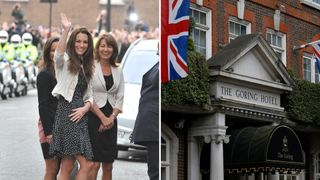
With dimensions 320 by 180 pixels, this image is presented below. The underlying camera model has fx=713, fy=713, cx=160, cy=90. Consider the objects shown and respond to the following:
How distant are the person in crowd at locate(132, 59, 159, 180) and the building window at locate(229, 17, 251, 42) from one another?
6.98 metres

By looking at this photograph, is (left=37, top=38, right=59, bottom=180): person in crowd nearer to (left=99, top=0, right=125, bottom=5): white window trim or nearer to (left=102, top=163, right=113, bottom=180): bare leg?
(left=102, top=163, right=113, bottom=180): bare leg

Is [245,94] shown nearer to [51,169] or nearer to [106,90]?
[106,90]

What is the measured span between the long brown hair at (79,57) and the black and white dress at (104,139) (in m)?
0.50

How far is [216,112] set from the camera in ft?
60.8

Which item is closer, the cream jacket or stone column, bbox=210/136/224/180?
the cream jacket

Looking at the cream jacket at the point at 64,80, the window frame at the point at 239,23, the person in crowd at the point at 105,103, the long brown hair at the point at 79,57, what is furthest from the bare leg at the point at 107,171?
the window frame at the point at 239,23

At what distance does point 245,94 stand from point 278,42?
414 centimetres

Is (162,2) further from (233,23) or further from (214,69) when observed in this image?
(233,23)

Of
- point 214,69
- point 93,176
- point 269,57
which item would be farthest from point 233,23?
point 93,176

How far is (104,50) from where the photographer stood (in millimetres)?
14602

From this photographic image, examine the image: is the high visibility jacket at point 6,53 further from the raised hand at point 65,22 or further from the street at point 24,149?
the raised hand at point 65,22

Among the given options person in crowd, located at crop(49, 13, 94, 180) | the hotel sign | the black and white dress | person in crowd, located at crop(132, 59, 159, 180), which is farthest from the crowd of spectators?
the hotel sign

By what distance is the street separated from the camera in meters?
13.8

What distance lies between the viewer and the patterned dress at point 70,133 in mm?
14000
